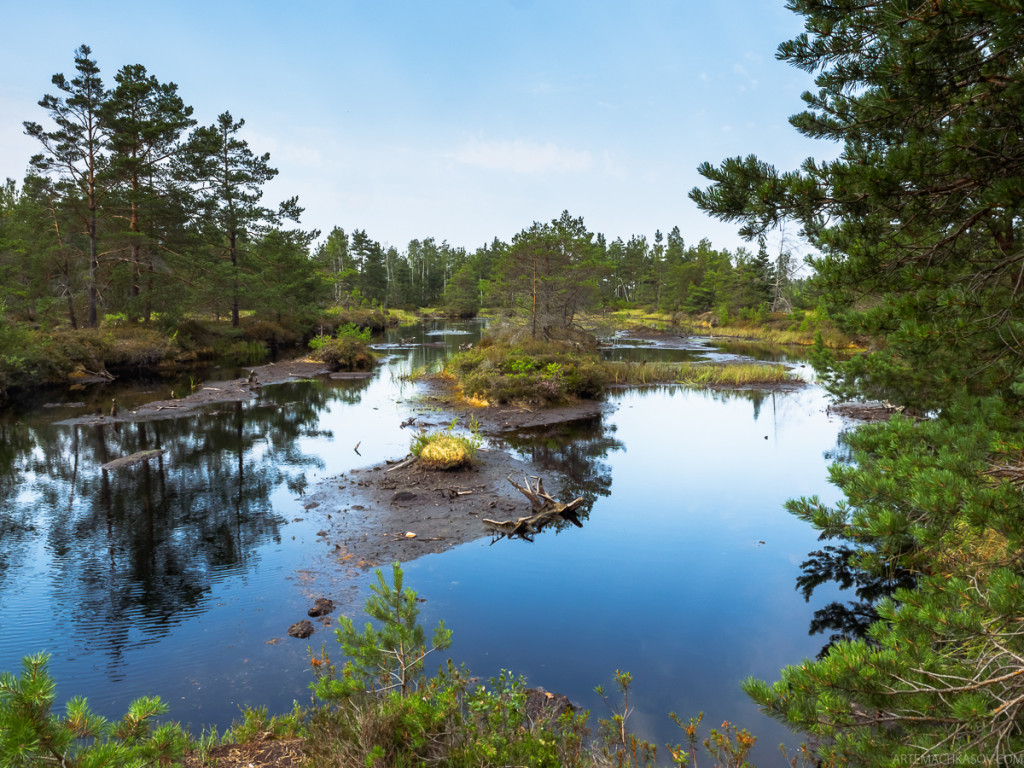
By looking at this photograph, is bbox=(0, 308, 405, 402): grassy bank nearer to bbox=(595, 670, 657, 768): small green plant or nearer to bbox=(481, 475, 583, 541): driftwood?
bbox=(481, 475, 583, 541): driftwood

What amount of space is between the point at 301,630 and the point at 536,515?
5.25 meters

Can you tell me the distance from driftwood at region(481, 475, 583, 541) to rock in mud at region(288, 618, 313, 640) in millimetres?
4193

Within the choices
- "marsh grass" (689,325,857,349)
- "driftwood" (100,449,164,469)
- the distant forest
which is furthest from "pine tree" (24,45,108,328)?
"marsh grass" (689,325,857,349)

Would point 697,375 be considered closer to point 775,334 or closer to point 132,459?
point 132,459

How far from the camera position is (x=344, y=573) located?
932 centimetres

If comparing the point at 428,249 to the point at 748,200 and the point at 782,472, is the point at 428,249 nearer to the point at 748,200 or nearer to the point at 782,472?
the point at 782,472

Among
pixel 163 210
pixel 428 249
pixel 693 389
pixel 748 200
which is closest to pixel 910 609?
pixel 748 200

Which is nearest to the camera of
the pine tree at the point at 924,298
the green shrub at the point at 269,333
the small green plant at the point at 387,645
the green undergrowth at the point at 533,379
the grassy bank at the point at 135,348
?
the pine tree at the point at 924,298

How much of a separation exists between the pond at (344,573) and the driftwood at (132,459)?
316 mm

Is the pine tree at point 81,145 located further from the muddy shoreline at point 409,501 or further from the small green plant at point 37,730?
the small green plant at point 37,730

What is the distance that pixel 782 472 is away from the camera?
51.4 ft

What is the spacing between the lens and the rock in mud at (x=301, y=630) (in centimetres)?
759

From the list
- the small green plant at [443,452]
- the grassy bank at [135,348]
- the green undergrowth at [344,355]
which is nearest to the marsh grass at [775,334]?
the green undergrowth at [344,355]

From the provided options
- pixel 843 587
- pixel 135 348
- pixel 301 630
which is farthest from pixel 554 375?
pixel 135 348
